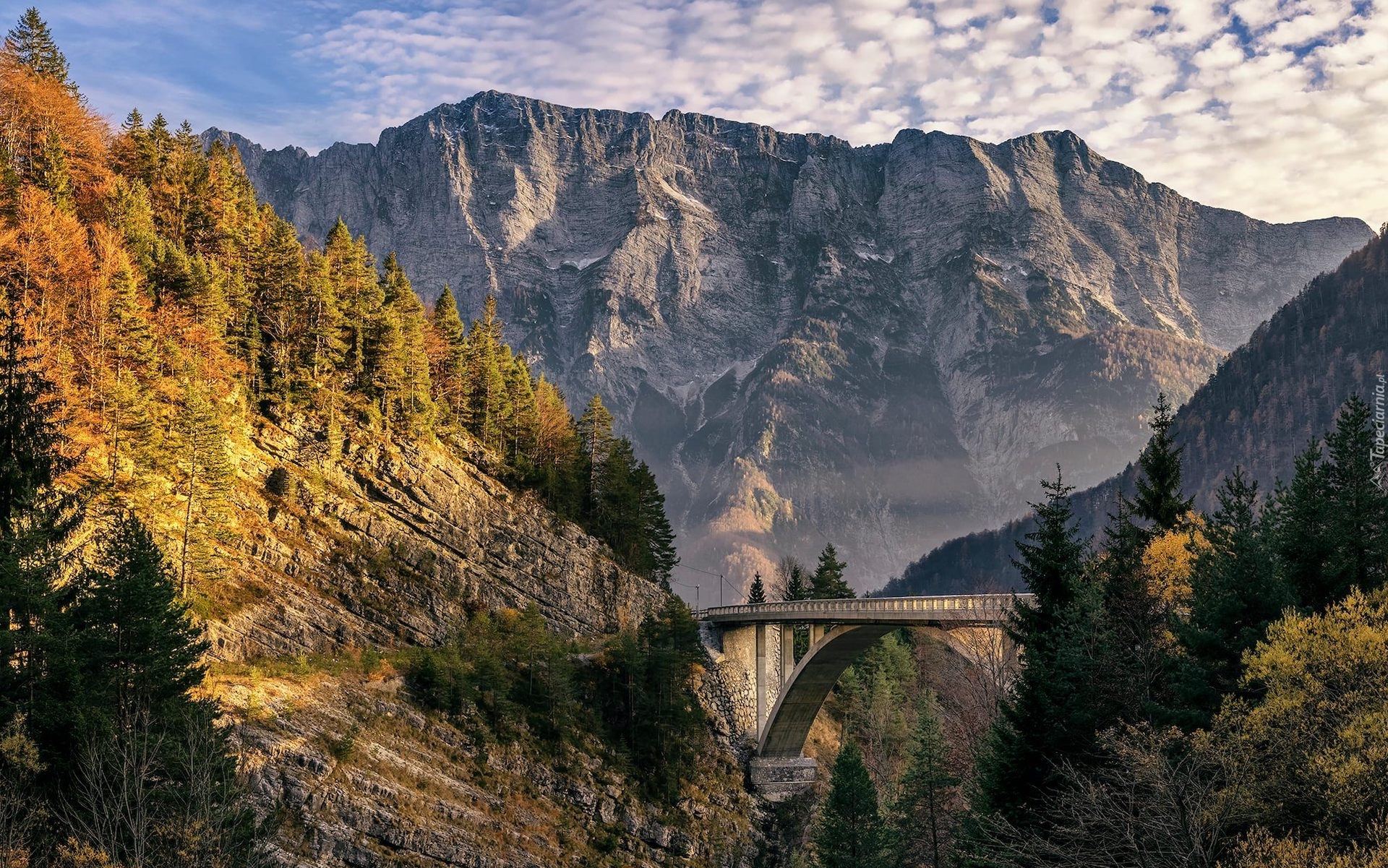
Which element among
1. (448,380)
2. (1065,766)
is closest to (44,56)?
(448,380)

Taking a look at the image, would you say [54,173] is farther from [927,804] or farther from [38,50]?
[927,804]

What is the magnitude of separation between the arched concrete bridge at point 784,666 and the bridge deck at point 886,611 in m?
0.15

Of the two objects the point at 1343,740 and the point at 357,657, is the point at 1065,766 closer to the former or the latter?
the point at 1343,740

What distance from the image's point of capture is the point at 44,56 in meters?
64.2

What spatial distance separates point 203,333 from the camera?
58.5 meters

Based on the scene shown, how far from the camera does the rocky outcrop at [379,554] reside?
181 feet

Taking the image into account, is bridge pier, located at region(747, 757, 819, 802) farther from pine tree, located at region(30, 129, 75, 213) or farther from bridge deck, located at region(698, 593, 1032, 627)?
pine tree, located at region(30, 129, 75, 213)

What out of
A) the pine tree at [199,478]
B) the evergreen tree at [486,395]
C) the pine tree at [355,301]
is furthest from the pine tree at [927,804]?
the evergreen tree at [486,395]

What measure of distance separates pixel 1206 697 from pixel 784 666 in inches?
2301

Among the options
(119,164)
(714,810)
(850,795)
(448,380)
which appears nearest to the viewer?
(850,795)

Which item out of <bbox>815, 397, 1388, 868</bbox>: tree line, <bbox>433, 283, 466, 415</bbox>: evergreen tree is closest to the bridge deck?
<bbox>815, 397, 1388, 868</bbox>: tree line

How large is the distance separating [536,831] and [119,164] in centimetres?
4872

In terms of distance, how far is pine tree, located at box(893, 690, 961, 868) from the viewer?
45.2m

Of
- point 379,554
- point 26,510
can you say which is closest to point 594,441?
point 379,554
